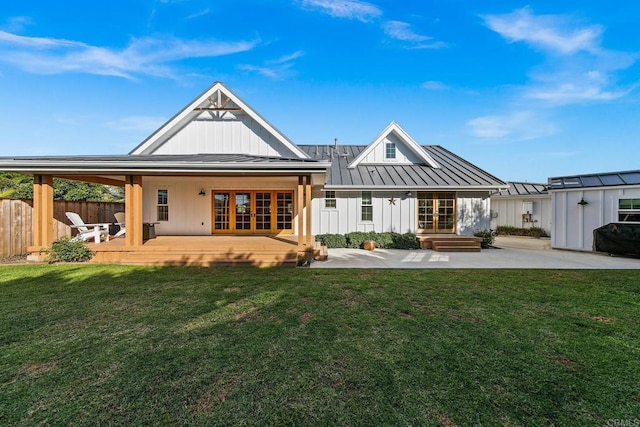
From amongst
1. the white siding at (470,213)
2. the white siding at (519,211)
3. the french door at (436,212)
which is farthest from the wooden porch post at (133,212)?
the white siding at (519,211)

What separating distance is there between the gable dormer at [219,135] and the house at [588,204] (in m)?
11.3

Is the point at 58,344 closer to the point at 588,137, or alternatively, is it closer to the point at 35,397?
the point at 35,397

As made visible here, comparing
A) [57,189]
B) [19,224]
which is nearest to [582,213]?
[19,224]

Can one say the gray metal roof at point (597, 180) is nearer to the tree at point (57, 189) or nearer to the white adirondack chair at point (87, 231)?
the white adirondack chair at point (87, 231)

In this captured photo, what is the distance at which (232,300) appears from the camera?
5.31 m

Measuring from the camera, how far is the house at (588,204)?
10.6m

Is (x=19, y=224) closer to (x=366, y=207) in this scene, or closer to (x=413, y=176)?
(x=366, y=207)

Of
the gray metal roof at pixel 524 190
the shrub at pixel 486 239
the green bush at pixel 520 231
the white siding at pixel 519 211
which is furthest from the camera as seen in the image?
the gray metal roof at pixel 524 190

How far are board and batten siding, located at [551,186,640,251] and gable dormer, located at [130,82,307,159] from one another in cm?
1139

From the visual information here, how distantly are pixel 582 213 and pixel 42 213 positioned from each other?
62.1 feet

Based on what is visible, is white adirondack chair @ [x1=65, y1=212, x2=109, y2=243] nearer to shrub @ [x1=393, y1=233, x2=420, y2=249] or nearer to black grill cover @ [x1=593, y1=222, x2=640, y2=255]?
shrub @ [x1=393, y1=233, x2=420, y2=249]

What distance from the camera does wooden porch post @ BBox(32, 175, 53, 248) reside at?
8680 millimetres

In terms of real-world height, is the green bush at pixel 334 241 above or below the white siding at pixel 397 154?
below

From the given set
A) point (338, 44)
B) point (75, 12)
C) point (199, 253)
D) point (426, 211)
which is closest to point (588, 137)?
point (426, 211)
